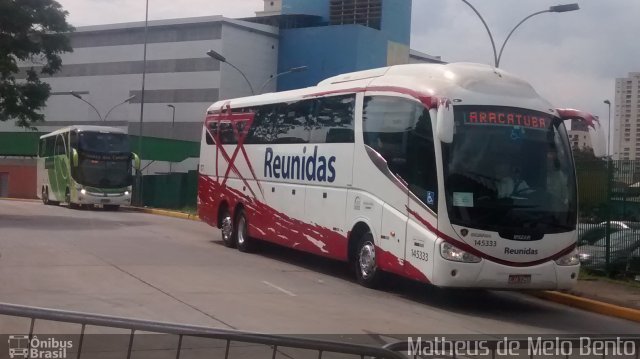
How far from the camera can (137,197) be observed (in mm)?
43031

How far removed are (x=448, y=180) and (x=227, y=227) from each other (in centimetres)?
938

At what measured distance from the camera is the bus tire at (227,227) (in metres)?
20.7

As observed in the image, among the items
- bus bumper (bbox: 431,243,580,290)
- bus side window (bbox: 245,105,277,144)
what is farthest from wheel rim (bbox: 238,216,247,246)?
bus bumper (bbox: 431,243,580,290)

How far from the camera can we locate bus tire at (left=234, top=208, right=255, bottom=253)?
19.8 meters

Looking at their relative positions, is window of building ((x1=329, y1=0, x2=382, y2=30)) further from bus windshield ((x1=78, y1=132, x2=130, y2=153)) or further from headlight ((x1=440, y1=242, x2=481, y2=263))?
headlight ((x1=440, y1=242, x2=481, y2=263))

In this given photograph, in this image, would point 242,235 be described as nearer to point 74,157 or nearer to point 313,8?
point 74,157

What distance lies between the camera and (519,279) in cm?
1273

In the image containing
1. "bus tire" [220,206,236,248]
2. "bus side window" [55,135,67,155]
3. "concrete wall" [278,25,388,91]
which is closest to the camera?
"bus tire" [220,206,236,248]

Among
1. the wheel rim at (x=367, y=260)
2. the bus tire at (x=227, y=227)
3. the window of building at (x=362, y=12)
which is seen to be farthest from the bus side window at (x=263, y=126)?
the window of building at (x=362, y=12)

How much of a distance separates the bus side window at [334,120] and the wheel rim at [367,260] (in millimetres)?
2025

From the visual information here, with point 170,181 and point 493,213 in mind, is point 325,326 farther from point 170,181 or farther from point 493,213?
point 170,181

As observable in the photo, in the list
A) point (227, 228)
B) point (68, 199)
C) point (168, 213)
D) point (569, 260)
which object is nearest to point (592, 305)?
point (569, 260)

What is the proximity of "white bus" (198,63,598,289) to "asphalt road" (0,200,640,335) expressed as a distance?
2.34 ft

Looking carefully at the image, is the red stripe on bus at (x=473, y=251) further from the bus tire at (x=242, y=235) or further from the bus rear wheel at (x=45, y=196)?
the bus rear wheel at (x=45, y=196)
